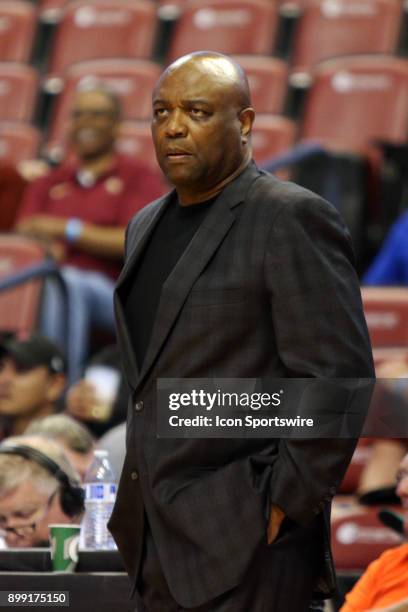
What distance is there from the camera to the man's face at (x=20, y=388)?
4.74 metres

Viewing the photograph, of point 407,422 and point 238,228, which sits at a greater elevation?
point 238,228

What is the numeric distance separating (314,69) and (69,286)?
2029 millimetres

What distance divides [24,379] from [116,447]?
88cm

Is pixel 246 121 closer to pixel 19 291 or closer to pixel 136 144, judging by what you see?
pixel 19 291

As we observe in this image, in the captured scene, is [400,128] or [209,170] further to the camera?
[400,128]

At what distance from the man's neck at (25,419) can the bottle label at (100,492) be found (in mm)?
1775

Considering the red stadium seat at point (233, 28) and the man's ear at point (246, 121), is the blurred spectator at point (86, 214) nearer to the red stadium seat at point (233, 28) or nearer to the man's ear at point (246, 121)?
the red stadium seat at point (233, 28)

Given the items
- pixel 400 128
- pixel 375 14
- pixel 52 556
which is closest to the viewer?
pixel 52 556

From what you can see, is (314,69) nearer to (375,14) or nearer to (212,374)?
(375,14)

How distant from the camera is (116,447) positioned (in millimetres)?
3977

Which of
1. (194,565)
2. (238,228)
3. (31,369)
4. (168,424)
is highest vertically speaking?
(238,228)

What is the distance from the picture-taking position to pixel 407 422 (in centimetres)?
237

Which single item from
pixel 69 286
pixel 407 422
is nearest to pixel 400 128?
pixel 69 286

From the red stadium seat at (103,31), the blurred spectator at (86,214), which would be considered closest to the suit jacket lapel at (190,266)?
the blurred spectator at (86,214)
